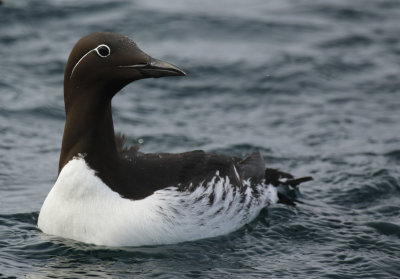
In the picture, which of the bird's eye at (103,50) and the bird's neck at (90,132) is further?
the bird's neck at (90,132)

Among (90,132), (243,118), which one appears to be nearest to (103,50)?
(90,132)

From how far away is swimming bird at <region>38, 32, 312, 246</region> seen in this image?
28.5 feet

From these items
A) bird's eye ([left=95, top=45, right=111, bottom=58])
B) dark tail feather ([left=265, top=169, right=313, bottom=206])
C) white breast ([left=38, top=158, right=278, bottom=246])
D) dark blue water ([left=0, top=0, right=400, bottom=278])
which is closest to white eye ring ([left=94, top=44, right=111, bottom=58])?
bird's eye ([left=95, top=45, right=111, bottom=58])

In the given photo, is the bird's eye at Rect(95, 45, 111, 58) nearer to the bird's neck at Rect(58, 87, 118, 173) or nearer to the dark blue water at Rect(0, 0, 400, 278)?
the bird's neck at Rect(58, 87, 118, 173)

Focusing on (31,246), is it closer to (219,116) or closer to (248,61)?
(219,116)

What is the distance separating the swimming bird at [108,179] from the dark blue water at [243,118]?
21 cm

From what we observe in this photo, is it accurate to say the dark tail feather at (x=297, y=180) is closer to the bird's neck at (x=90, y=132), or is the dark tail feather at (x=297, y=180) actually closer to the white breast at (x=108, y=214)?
the white breast at (x=108, y=214)

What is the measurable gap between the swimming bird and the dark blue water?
206mm

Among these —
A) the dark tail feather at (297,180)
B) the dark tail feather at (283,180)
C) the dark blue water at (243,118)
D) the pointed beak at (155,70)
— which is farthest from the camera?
the dark tail feather at (297,180)

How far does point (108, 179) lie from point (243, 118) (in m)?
5.69

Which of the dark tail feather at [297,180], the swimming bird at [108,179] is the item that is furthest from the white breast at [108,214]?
the dark tail feather at [297,180]

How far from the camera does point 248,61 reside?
1670cm

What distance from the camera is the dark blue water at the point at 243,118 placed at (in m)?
9.02

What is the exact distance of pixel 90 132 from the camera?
8.88 metres
